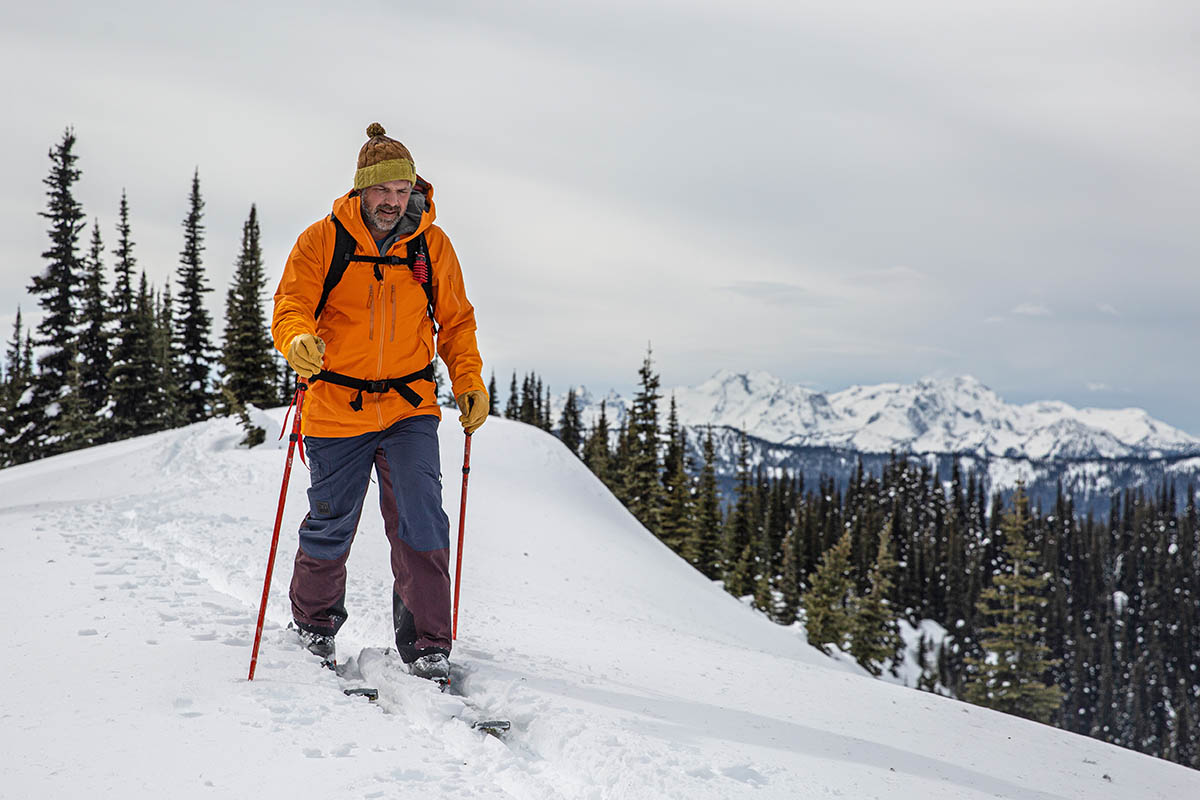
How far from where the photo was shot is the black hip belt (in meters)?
4.22

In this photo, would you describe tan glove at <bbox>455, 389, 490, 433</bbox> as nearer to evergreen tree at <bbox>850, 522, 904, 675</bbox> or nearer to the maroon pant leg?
the maroon pant leg

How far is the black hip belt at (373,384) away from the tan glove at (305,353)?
29 centimetres

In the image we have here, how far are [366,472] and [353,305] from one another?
3.32 ft

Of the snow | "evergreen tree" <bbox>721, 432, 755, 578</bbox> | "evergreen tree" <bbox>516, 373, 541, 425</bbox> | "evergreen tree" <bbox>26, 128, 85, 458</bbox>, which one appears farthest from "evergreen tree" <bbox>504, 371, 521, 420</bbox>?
the snow

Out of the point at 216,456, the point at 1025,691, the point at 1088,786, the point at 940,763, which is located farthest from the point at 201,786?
the point at 1025,691

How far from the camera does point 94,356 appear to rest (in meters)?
35.2

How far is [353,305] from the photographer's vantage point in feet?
13.9

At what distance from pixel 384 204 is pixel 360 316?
660 mm

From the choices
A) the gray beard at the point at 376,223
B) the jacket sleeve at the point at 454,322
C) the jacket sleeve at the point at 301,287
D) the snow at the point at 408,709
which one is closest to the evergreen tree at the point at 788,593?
the snow at the point at 408,709

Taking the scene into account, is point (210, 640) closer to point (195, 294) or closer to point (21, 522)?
point (21, 522)

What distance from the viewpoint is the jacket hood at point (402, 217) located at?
420 centimetres

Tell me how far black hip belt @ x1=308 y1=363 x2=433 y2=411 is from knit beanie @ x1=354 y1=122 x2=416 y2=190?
111 centimetres

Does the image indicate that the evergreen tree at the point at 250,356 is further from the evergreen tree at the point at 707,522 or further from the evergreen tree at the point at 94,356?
the evergreen tree at the point at 707,522

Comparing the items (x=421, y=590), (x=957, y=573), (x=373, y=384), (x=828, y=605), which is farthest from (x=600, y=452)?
(x=957, y=573)
